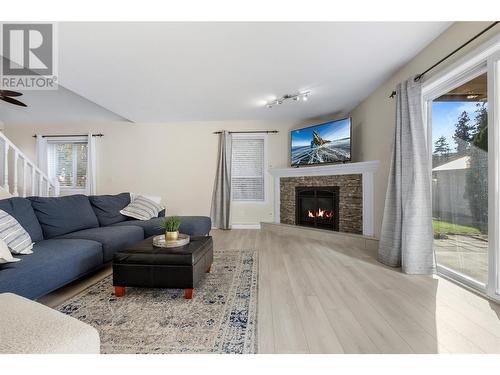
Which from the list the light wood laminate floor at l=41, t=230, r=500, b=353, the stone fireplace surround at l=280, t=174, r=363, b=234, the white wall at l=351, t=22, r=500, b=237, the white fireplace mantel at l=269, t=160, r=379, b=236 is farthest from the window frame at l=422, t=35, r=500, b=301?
the stone fireplace surround at l=280, t=174, r=363, b=234

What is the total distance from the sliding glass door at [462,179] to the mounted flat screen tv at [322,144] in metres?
1.42

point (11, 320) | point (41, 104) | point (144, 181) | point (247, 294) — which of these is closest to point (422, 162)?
point (247, 294)

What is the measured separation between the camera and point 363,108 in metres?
3.99

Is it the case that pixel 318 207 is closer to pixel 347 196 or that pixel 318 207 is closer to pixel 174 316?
pixel 347 196

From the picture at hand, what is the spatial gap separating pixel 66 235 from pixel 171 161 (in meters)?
2.87

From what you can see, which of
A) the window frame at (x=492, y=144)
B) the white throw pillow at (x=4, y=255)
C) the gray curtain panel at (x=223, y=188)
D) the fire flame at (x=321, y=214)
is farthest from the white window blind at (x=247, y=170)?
the white throw pillow at (x=4, y=255)

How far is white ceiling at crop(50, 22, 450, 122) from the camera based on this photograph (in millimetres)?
2088

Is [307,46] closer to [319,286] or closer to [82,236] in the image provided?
[319,286]

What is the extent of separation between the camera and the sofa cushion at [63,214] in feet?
8.19

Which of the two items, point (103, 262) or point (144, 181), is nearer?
point (103, 262)

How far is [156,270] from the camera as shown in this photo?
76.1 inches

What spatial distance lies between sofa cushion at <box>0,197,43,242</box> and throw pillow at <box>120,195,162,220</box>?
1.21 metres

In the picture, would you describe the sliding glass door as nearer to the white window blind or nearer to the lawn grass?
the lawn grass

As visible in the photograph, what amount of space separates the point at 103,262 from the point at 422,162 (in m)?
3.42
